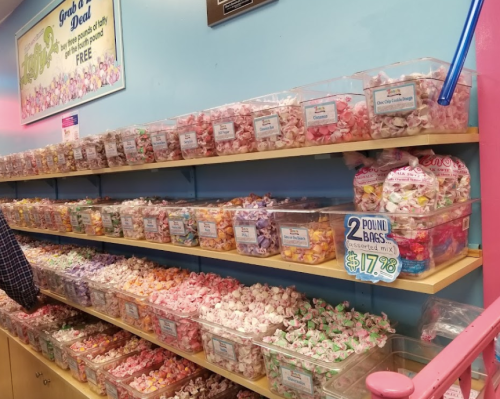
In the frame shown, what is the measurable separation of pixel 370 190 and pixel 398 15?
28.9 inches

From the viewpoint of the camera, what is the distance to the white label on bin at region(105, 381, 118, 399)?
2.26 metres

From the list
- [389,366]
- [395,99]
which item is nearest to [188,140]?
[395,99]

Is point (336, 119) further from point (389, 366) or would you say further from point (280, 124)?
point (389, 366)

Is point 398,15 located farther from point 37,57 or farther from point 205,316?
point 37,57

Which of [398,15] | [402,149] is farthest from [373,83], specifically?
[398,15]

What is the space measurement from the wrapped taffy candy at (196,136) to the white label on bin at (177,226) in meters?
0.33

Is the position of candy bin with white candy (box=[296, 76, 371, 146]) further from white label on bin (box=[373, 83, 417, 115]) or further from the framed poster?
the framed poster

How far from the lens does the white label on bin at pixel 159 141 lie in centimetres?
222

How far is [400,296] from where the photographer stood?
5.76 ft

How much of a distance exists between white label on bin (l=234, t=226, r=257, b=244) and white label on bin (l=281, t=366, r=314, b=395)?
1.67 ft

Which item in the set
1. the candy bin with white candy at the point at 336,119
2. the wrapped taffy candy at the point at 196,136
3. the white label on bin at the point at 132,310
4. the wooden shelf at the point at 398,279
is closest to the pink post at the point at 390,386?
the wooden shelf at the point at 398,279

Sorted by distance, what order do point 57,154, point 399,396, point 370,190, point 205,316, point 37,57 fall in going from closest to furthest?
point 399,396, point 370,190, point 205,316, point 57,154, point 37,57

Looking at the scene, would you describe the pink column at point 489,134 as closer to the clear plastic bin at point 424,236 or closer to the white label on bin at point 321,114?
the clear plastic bin at point 424,236

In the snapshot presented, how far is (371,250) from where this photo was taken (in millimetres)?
1298
